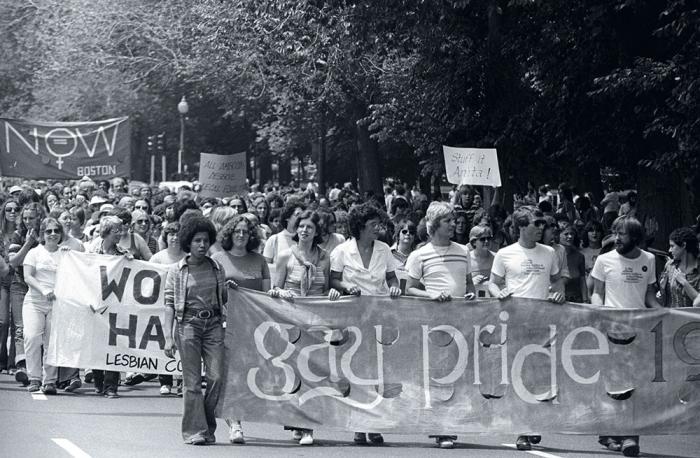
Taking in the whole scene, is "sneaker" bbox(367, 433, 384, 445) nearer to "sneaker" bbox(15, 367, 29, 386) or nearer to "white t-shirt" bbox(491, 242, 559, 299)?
"white t-shirt" bbox(491, 242, 559, 299)

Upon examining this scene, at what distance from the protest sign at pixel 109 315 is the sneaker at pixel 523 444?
3.61 meters

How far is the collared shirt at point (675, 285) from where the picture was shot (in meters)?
13.2

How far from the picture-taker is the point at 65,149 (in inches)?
936

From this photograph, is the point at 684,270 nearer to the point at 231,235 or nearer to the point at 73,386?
the point at 231,235

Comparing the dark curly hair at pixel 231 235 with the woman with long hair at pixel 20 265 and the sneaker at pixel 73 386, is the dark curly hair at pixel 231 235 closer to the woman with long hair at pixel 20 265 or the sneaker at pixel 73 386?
the sneaker at pixel 73 386

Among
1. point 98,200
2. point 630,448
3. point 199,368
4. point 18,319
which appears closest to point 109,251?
point 18,319

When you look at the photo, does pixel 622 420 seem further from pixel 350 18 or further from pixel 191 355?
pixel 350 18

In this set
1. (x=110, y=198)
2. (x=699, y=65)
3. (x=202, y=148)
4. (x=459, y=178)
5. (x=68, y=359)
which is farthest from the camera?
(x=202, y=148)

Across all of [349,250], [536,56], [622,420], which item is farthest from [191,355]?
[536,56]

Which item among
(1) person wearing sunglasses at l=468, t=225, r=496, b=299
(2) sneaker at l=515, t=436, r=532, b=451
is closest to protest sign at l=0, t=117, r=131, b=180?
(1) person wearing sunglasses at l=468, t=225, r=496, b=299

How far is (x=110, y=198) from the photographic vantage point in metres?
Answer: 23.1

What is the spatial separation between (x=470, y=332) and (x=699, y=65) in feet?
21.7

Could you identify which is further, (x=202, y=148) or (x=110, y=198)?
(x=202, y=148)

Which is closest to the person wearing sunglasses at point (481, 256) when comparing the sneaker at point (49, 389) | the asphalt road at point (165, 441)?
the asphalt road at point (165, 441)
